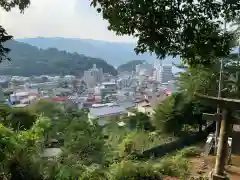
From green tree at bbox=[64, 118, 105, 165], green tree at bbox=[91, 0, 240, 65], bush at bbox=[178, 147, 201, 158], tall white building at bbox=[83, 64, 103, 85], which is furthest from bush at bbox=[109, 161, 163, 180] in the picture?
tall white building at bbox=[83, 64, 103, 85]

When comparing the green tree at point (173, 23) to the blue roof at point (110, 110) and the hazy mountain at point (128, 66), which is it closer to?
the blue roof at point (110, 110)

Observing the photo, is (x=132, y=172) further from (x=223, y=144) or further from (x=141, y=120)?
(x=141, y=120)

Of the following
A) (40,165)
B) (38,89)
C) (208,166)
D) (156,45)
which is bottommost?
(208,166)

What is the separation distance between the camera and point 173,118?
25.3 ft

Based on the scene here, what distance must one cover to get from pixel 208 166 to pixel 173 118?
2586 millimetres

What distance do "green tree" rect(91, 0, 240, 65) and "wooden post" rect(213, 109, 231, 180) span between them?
1610 millimetres

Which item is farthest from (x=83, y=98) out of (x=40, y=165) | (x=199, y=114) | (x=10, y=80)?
(x=40, y=165)

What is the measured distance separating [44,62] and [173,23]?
814 centimetres

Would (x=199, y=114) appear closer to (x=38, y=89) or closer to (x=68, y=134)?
(x=38, y=89)

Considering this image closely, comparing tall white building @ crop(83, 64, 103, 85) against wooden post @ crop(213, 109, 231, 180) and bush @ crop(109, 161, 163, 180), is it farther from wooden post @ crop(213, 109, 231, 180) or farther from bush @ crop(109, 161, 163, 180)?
wooden post @ crop(213, 109, 231, 180)

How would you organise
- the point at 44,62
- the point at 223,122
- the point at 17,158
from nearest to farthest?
the point at 223,122
the point at 17,158
the point at 44,62

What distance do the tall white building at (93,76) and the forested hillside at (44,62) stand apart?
0.20 m

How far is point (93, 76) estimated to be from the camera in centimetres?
959

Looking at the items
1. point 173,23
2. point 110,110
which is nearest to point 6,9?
point 173,23
